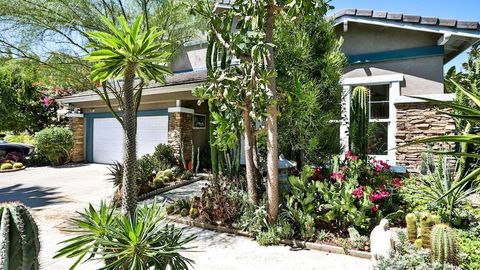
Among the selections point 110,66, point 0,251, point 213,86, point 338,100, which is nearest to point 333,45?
point 338,100

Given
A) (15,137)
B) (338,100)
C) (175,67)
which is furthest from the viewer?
(15,137)

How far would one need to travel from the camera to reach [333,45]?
7.38m

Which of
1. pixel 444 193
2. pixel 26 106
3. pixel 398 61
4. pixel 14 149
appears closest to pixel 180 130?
pixel 398 61

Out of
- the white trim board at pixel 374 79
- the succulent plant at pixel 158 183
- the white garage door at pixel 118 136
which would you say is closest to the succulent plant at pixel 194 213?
the succulent plant at pixel 158 183

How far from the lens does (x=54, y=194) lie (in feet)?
30.2

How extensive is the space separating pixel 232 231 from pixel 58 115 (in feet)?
63.0

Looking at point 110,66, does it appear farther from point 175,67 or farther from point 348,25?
point 175,67

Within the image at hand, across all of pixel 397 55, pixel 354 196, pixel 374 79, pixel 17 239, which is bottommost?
pixel 354 196

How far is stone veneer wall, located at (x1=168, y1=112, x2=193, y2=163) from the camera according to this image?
39.4 feet

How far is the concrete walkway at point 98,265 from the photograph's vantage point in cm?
451

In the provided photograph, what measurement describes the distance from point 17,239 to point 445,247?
5.27 m

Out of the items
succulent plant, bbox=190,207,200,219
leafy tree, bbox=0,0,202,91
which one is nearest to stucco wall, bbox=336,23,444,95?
leafy tree, bbox=0,0,202,91

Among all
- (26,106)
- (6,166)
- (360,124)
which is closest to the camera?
(360,124)

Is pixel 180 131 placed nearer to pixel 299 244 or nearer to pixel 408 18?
pixel 299 244
